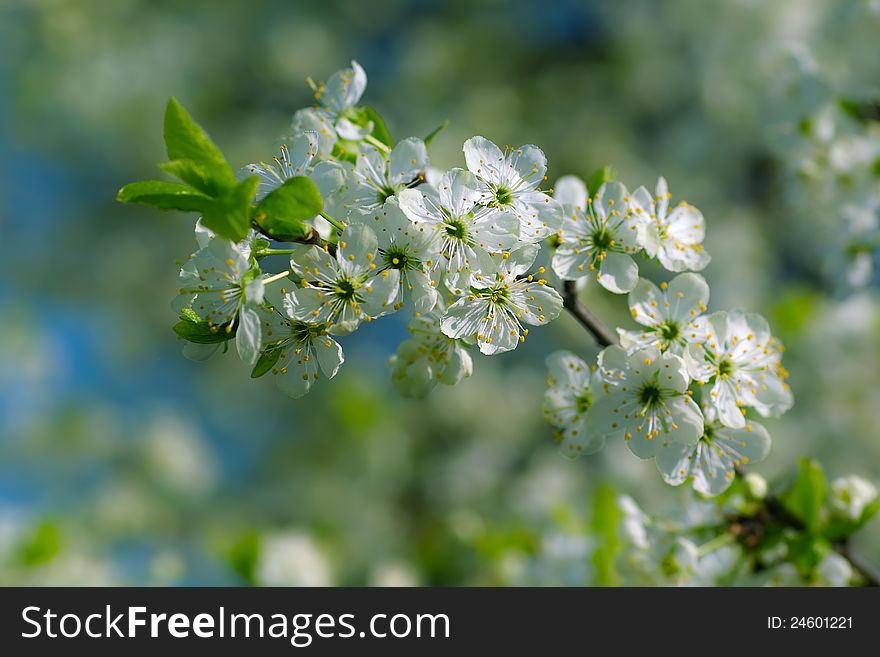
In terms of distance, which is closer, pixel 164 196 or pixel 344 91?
pixel 164 196

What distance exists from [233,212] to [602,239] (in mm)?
521

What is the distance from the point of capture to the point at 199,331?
1.04 metres

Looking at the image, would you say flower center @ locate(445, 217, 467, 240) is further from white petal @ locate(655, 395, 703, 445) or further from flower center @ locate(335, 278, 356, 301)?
white petal @ locate(655, 395, 703, 445)

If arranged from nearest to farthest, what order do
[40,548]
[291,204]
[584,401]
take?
[291,204], [584,401], [40,548]

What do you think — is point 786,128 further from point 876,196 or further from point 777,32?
point 777,32

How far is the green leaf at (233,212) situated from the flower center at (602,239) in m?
0.49

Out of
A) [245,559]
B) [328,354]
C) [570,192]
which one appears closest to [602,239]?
[570,192]

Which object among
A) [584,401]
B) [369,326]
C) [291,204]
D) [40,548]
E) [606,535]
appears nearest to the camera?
[291,204]

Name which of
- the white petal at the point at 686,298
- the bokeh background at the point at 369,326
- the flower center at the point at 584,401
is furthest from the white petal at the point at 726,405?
the bokeh background at the point at 369,326

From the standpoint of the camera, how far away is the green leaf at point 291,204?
93 cm

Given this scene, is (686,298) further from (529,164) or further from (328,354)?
(328,354)

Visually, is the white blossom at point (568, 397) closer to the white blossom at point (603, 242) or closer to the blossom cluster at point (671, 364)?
the blossom cluster at point (671, 364)

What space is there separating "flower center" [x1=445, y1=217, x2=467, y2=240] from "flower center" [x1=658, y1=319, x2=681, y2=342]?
329mm

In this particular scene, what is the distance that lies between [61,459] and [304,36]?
3.06 meters
